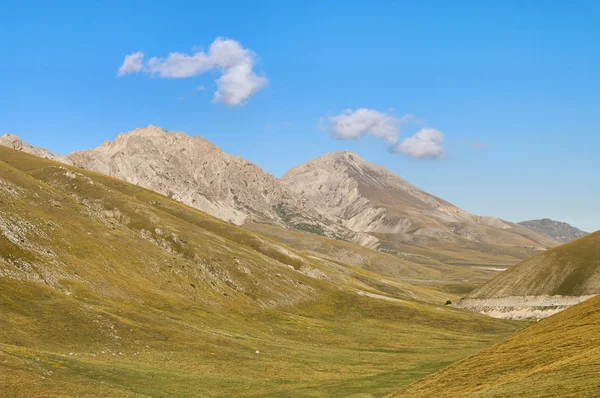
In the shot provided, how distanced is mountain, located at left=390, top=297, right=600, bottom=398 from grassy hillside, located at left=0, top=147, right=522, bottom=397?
62.5 ft

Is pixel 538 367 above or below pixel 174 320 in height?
above

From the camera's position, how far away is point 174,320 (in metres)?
103

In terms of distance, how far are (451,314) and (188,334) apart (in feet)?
368

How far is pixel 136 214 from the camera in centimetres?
18675

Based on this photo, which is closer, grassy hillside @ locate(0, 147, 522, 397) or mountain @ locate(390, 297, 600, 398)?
mountain @ locate(390, 297, 600, 398)

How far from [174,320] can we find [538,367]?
7095 centimetres

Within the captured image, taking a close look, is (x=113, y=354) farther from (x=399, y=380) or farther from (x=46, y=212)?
(x=46, y=212)

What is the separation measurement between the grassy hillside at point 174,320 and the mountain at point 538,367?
62.5ft

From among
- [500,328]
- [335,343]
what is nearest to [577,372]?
[335,343]

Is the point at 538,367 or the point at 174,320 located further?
the point at 174,320

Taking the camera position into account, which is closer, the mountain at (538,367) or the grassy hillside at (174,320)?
the mountain at (538,367)

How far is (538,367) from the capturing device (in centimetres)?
4769

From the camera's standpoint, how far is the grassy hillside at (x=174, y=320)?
69.2 meters

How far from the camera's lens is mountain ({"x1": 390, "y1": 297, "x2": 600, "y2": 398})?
38.0 metres
